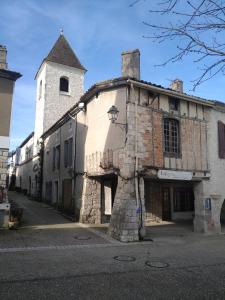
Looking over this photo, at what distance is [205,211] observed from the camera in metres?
13.5

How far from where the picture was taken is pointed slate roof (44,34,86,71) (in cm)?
2584

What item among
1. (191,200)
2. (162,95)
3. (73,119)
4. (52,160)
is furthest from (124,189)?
(52,160)

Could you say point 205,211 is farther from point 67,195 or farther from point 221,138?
point 67,195

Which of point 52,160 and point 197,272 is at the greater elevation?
point 52,160

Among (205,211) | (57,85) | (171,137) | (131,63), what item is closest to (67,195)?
(171,137)

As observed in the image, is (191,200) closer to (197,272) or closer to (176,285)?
(197,272)

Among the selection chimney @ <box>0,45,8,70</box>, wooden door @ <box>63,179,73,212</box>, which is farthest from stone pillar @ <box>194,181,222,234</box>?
chimney @ <box>0,45,8,70</box>

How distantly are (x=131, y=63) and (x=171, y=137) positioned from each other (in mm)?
3939

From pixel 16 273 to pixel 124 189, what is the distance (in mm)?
5841

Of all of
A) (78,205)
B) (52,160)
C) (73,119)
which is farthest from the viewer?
(52,160)

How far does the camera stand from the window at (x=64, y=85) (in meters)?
25.8

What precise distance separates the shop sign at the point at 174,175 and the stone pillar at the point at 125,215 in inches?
59.4

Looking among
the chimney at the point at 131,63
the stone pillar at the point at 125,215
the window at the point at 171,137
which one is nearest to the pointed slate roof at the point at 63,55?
the chimney at the point at 131,63

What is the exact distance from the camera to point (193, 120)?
14031mm
